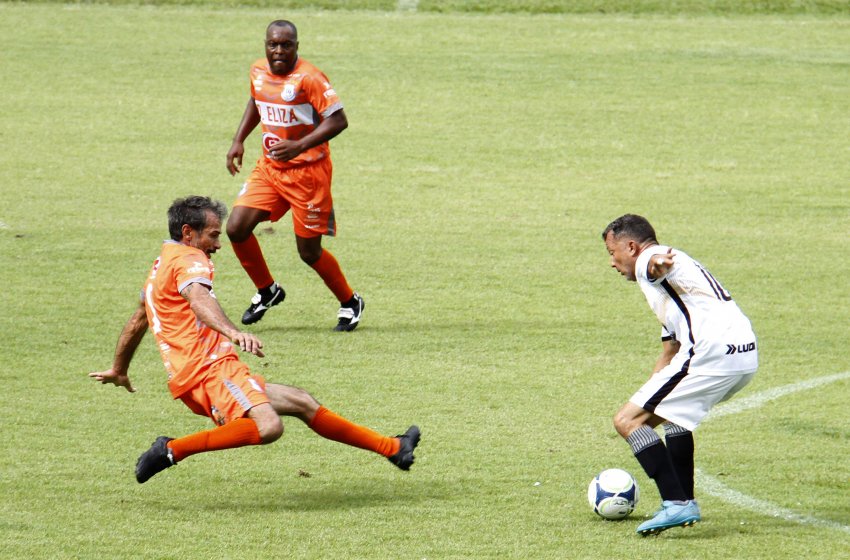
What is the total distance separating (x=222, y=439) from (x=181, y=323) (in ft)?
2.10

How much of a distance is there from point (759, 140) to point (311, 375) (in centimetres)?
935

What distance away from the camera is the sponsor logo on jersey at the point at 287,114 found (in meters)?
9.79

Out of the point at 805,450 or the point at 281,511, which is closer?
the point at 281,511

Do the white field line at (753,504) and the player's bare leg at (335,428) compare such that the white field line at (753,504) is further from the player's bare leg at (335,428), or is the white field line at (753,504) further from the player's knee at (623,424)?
the player's bare leg at (335,428)

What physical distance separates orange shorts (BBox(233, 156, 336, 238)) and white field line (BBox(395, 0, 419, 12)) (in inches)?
522

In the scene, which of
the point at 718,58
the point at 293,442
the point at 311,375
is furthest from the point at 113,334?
the point at 718,58

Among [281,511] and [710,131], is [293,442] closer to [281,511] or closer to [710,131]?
[281,511]

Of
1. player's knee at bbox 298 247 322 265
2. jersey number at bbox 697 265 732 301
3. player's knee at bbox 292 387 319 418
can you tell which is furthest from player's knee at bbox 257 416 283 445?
player's knee at bbox 298 247 322 265

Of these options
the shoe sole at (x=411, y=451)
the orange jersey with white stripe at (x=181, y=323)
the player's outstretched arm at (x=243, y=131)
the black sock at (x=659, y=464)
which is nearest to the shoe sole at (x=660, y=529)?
the black sock at (x=659, y=464)

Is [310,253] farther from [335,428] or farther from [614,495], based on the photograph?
[614,495]

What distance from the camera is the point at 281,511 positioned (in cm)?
655

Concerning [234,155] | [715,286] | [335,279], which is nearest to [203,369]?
[715,286]

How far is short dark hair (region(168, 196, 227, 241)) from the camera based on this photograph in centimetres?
673

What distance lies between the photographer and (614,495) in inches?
251
